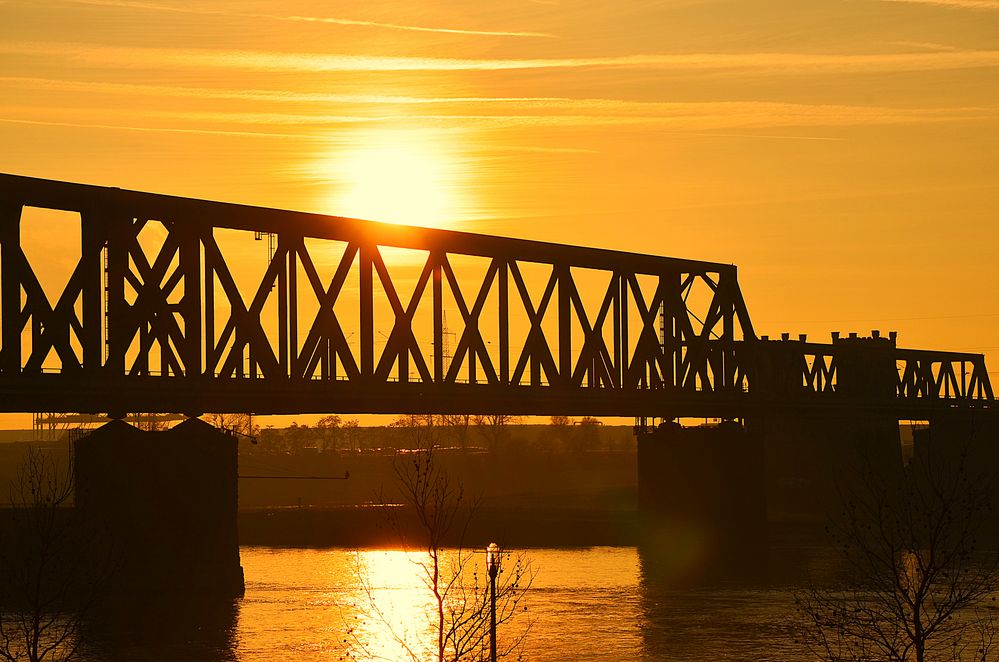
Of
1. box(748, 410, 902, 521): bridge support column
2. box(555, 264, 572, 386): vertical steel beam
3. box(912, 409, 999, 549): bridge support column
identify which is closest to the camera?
box(555, 264, 572, 386): vertical steel beam

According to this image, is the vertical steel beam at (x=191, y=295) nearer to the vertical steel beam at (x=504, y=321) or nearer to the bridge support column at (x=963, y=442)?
the vertical steel beam at (x=504, y=321)

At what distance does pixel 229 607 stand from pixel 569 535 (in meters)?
50.5

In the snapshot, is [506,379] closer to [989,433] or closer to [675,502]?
[675,502]

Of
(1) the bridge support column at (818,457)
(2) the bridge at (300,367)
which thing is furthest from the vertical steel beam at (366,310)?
(1) the bridge support column at (818,457)

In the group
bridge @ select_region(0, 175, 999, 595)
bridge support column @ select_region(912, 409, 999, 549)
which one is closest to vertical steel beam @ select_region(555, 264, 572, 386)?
bridge @ select_region(0, 175, 999, 595)

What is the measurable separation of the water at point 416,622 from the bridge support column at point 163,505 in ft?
6.48

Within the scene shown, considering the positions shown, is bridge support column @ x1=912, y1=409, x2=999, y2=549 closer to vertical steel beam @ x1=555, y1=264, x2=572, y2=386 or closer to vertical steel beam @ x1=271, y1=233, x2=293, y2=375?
vertical steel beam @ x1=555, y1=264, x2=572, y2=386

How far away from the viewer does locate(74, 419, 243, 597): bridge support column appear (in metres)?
68.2

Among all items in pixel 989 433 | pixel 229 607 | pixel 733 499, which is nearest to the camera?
pixel 229 607

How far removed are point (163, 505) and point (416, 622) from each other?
527 inches

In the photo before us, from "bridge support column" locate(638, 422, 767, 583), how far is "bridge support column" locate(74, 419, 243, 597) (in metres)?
42.4

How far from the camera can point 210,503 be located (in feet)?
233

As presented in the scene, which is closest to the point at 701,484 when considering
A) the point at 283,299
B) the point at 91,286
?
the point at 283,299

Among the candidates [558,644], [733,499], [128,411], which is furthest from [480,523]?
[558,644]
